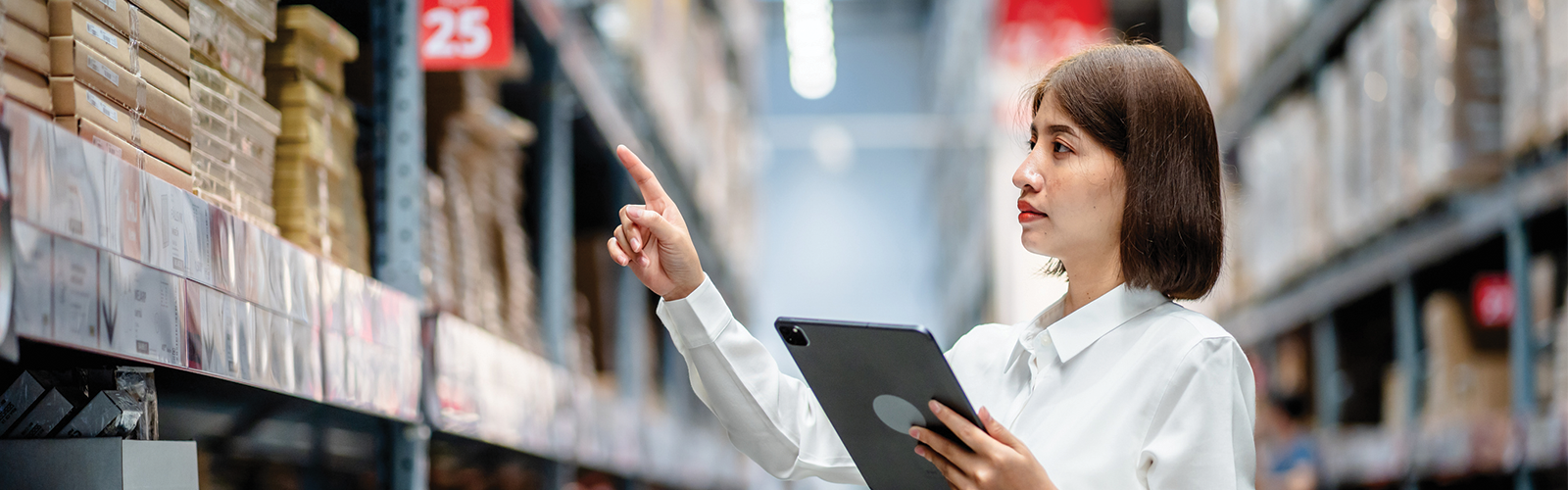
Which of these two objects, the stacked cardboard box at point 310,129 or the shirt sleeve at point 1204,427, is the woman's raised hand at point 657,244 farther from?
the stacked cardboard box at point 310,129

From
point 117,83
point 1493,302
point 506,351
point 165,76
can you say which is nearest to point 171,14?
point 165,76

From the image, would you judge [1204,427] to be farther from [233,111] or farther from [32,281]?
[233,111]

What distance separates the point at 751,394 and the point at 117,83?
675mm

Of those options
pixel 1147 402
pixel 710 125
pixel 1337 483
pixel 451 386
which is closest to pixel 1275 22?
pixel 1337 483

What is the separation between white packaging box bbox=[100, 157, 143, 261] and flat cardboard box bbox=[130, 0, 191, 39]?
251 mm

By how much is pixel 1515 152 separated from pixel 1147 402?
7.15 ft

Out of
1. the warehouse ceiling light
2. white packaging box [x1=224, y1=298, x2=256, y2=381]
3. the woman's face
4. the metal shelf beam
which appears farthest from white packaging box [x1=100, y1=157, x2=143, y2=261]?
the warehouse ceiling light

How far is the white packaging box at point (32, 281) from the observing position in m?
0.88

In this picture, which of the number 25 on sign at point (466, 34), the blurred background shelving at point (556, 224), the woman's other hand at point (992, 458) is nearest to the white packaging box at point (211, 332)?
the blurred background shelving at point (556, 224)

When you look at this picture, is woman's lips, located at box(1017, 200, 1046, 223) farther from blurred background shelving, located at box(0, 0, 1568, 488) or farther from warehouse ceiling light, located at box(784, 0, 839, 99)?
warehouse ceiling light, located at box(784, 0, 839, 99)

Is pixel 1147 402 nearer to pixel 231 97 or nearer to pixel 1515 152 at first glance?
pixel 231 97

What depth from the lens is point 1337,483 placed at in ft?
14.0

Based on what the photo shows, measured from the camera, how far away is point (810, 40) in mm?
10234

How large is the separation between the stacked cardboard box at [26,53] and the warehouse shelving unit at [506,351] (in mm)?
202
